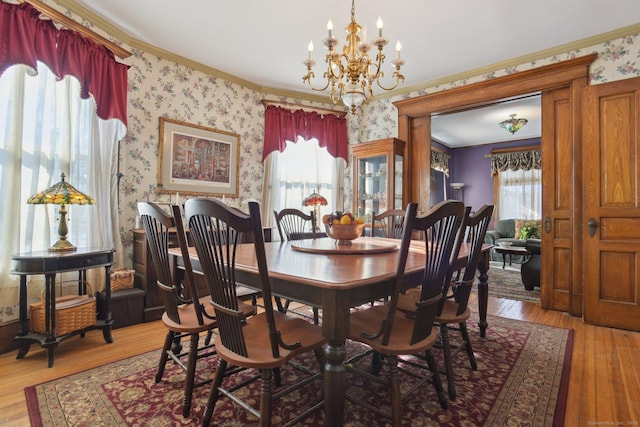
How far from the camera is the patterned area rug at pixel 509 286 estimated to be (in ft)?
12.8

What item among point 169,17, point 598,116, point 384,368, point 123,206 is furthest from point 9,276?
point 598,116

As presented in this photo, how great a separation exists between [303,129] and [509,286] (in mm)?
3545

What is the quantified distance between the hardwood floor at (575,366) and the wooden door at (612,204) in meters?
0.22

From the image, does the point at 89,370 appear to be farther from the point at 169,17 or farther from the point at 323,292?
the point at 169,17

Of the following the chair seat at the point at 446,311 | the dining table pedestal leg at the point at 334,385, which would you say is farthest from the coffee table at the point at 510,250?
the dining table pedestal leg at the point at 334,385

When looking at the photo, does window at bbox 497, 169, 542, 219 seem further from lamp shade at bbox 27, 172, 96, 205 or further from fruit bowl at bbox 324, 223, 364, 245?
lamp shade at bbox 27, 172, 96, 205

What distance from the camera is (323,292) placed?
1184mm

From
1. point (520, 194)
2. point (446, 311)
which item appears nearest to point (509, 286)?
point (446, 311)

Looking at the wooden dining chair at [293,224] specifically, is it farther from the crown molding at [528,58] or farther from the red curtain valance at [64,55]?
the crown molding at [528,58]

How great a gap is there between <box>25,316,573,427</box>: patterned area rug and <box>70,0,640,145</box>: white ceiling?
265cm

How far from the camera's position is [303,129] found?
4559 mm

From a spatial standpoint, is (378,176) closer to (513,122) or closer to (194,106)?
(194,106)

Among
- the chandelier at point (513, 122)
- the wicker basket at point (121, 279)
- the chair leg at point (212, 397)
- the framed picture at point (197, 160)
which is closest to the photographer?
the chair leg at point (212, 397)

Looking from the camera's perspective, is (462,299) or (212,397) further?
(462,299)
